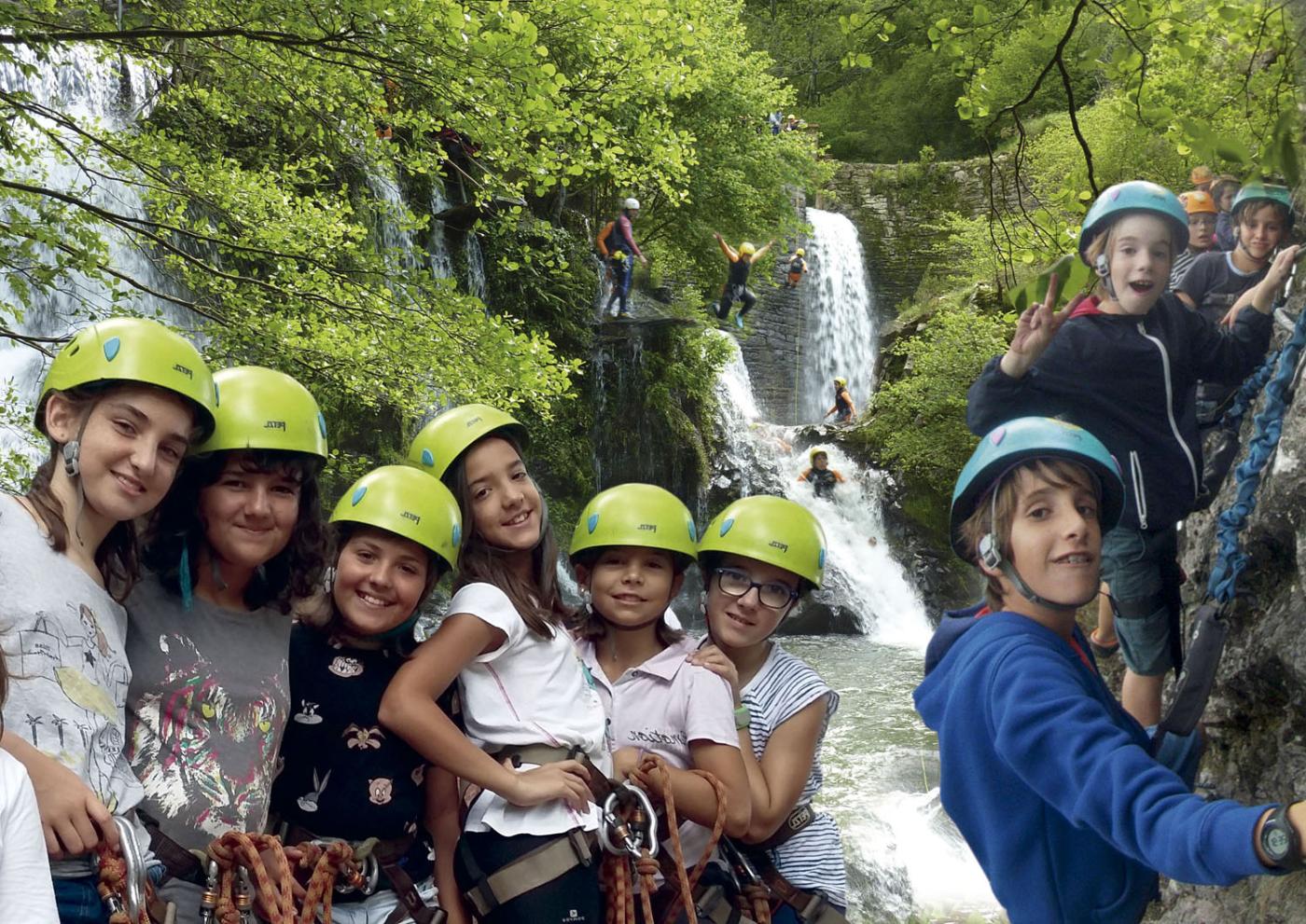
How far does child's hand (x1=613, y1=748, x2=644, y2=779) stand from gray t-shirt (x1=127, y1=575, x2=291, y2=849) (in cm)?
73

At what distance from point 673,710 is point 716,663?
15cm

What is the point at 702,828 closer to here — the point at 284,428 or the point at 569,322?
the point at 284,428

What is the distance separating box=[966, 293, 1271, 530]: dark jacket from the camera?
2.31 meters

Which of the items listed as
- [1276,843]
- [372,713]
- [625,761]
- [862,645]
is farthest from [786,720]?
Answer: [862,645]

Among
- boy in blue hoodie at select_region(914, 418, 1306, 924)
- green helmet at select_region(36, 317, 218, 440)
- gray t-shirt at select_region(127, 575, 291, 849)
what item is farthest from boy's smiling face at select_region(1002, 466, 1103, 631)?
green helmet at select_region(36, 317, 218, 440)

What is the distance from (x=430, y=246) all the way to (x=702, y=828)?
1251 centimetres

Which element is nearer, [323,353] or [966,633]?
[966,633]

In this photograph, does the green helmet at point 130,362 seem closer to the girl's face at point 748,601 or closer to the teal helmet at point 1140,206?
the girl's face at point 748,601

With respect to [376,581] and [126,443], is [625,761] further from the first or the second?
[126,443]

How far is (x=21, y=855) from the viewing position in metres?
1.65

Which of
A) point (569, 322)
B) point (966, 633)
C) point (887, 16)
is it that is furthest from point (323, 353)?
point (569, 322)

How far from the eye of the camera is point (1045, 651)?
1979mm

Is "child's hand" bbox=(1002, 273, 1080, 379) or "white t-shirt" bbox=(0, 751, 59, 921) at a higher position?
"child's hand" bbox=(1002, 273, 1080, 379)

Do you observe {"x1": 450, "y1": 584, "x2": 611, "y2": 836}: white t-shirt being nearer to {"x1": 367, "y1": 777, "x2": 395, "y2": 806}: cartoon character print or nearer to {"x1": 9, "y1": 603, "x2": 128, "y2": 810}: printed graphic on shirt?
{"x1": 367, "y1": 777, "x2": 395, "y2": 806}: cartoon character print
